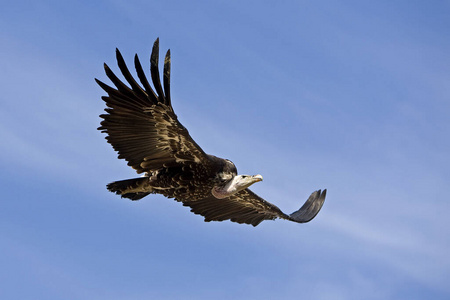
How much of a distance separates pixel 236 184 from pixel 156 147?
1.77m

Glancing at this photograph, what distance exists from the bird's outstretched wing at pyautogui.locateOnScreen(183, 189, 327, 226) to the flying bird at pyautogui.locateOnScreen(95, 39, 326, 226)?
99cm

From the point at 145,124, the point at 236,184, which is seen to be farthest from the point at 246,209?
the point at 145,124

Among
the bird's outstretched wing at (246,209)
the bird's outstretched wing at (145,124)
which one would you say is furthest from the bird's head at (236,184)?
the bird's outstretched wing at (246,209)

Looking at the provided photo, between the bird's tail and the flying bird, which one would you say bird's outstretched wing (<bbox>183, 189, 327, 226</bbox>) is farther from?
the bird's tail

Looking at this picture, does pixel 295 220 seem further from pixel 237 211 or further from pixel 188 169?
pixel 188 169

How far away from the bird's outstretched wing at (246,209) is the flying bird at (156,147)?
0.99 meters

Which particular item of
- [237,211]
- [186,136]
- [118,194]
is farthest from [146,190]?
[237,211]

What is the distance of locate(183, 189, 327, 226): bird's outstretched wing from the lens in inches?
670

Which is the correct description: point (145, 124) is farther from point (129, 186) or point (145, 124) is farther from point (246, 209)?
point (246, 209)

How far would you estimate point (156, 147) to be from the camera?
47.9 feet

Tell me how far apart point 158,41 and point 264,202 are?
559 cm

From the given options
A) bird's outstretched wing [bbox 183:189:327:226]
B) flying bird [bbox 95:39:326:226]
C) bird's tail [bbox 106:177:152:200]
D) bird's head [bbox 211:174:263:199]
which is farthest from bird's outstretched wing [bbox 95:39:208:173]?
bird's outstretched wing [bbox 183:189:327:226]

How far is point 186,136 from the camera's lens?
564 inches

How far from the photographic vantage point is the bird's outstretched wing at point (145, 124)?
13.4m
